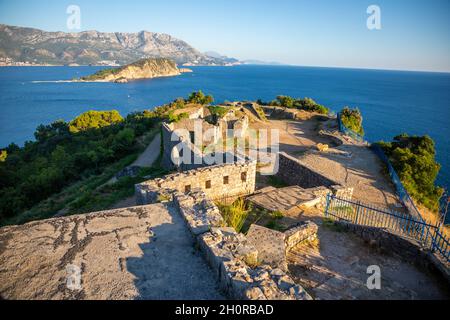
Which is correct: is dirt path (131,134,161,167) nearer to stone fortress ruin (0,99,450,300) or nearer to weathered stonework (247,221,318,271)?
stone fortress ruin (0,99,450,300)

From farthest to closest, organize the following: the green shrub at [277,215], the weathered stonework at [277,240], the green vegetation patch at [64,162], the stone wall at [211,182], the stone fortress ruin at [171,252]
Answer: the green vegetation patch at [64,162], the green shrub at [277,215], the stone wall at [211,182], the weathered stonework at [277,240], the stone fortress ruin at [171,252]

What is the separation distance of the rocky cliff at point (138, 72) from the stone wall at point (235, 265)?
481 feet

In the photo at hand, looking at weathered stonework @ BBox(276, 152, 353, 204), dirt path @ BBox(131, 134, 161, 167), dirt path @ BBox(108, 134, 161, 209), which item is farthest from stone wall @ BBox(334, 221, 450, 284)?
dirt path @ BBox(131, 134, 161, 167)

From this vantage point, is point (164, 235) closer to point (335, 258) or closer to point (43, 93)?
point (335, 258)

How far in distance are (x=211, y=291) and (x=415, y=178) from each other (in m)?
18.9

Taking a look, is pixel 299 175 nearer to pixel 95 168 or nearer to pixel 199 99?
pixel 95 168

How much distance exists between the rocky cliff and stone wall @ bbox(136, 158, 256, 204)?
14148cm

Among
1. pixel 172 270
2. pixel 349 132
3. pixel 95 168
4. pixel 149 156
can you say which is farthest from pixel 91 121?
pixel 172 270

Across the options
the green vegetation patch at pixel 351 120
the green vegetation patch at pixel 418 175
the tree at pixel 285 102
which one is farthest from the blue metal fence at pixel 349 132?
the tree at pixel 285 102

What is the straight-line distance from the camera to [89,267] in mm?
5406

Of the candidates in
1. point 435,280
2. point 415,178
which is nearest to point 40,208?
point 435,280

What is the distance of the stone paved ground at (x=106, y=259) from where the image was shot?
16.0ft

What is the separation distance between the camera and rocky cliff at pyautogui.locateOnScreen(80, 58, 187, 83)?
144 meters

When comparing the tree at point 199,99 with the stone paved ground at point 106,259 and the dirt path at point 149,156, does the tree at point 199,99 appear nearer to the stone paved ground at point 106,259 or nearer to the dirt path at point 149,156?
the dirt path at point 149,156
